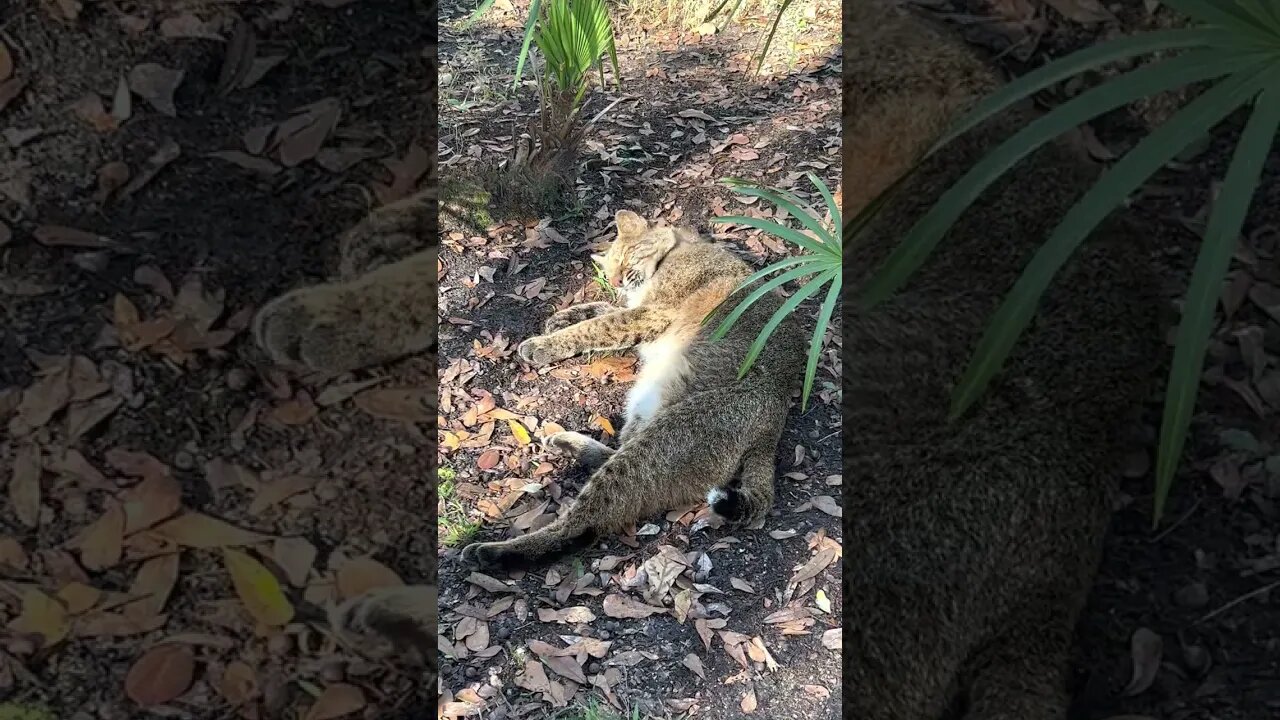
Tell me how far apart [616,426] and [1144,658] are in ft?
10.0

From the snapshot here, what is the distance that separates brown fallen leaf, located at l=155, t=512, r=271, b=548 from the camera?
152cm

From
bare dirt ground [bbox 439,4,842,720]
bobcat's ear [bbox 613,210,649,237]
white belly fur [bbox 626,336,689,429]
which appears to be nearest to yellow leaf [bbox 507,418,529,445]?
bare dirt ground [bbox 439,4,842,720]

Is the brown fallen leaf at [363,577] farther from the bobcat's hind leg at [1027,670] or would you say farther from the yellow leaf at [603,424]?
the yellow leaf at [603,424]

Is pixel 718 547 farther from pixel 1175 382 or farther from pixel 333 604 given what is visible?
pixel 1175 382

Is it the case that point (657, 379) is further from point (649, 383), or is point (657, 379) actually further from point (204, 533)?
point (204, 533)

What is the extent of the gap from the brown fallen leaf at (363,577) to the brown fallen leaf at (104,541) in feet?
1.07

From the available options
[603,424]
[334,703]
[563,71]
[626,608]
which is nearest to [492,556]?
[626,608]

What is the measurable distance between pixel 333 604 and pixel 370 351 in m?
0.40

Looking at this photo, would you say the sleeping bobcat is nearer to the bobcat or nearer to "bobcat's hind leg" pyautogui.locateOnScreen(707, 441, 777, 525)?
"bobcat's hind leg" pyautogui.locateOnScreen(707, 441, 777, 525)

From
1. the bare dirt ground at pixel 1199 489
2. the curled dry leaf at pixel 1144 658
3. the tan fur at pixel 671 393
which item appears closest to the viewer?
the bare dirt ground at pixel 1199 489

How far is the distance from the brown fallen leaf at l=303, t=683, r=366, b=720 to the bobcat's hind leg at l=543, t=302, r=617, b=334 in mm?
3011

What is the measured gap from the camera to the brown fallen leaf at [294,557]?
1.56 m

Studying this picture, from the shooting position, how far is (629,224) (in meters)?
4.59

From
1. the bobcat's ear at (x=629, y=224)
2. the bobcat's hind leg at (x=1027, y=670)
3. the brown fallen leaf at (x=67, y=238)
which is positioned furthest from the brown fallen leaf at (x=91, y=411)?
the bobcat's ear at (x=629, y=224)
